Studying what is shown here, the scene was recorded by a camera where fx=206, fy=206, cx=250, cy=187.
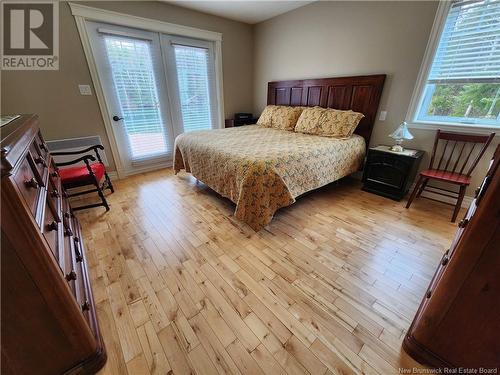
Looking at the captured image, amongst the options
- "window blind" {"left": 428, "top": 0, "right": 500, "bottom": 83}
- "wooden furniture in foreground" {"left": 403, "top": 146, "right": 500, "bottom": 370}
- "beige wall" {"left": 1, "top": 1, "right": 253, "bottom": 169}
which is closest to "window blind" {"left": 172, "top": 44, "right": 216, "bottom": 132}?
"beige wall" {"left": 1, "top": 1, "right": 253, "bottom": 169}

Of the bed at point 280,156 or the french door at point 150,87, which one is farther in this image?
the french door at point 150,87

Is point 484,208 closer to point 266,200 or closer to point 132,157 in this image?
point 266,200

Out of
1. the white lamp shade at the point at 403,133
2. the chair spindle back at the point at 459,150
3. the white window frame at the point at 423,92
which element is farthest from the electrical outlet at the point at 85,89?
the chair spindle back at the point at 459,150

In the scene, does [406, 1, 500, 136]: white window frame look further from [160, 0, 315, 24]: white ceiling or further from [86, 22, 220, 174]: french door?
[86, 22, 220, 174]: french door

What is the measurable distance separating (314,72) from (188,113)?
2250 millimetres

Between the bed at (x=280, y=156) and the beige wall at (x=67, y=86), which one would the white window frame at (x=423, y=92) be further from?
the beige wall at (x=67, y=86)

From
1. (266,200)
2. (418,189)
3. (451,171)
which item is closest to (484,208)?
(266,200)

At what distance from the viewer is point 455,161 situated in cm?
231

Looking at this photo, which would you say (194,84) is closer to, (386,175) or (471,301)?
(386,175)

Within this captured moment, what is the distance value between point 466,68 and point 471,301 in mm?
2531

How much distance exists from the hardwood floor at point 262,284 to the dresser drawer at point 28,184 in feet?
2.75

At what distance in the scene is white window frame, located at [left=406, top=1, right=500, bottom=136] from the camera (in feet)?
6.91

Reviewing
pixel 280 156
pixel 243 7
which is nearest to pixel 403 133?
pixel 280 156

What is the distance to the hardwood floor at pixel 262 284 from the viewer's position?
106cm
